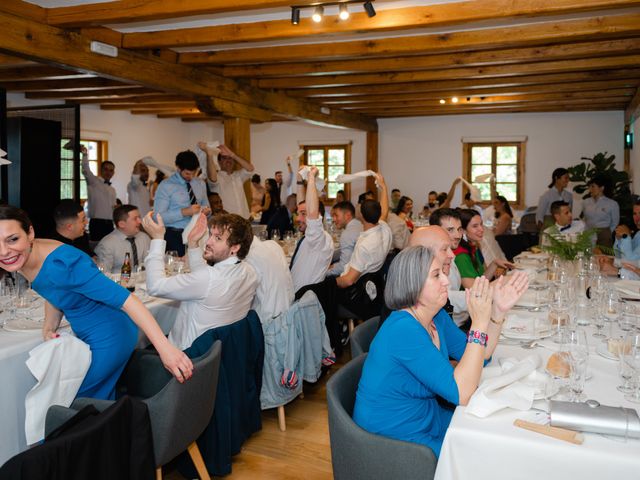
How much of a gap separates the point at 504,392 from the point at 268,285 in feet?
6.40

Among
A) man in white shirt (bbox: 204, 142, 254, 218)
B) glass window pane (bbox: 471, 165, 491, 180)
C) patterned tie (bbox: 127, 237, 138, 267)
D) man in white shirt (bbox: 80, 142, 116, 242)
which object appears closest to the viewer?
patterned tie (bbox: 127, 237, 138, 267)

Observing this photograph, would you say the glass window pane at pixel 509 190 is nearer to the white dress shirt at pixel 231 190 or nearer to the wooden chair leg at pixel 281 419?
the white dress shirt at pixel 231 190

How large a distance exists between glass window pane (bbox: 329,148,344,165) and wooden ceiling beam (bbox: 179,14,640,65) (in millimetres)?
8656

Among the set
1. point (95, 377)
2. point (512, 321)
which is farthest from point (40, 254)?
point (512, 321)

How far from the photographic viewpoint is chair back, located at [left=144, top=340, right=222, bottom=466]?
2236 millimetres

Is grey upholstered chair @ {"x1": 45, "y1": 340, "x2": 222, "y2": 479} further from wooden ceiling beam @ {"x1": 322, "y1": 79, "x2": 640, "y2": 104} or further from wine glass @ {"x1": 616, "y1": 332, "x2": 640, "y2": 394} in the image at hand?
wooden ceiling beam @ {"x1": 322, "y1": 79, "x2": 640, "y2": 104}

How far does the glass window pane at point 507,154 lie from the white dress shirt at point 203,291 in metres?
12.4

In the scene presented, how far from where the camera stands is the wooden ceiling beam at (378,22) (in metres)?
4.95

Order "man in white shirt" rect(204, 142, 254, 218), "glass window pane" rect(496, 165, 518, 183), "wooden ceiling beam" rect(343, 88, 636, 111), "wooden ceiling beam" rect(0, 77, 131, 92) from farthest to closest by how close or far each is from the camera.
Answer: "glass window pane" rect(496, 165, 518, 183), "wooden ceiling beam" rect(343, 88, 636, 111), "wooden ceiling beam" rect(0, 77, 131, 92), "man in white shirt" rect(204, 142, 254, 218)

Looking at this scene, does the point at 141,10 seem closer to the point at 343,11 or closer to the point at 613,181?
the point at 343,11

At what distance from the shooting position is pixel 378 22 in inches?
221

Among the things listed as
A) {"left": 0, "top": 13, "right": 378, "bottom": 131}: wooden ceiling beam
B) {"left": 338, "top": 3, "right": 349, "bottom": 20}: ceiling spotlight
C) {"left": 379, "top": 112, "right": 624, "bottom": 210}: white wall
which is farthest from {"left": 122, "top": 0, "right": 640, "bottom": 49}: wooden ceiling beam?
{"left": 379, "top": 112, "right": 624, "bottom": 210}: white wall

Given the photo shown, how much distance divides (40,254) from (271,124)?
14.5 metres

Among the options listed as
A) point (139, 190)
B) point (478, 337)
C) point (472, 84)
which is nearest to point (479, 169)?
point (472, 84)
